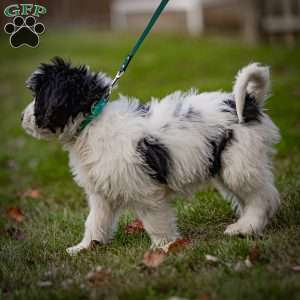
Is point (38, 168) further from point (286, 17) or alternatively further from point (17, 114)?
point (286, 17)

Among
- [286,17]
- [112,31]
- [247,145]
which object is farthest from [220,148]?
[112,31]

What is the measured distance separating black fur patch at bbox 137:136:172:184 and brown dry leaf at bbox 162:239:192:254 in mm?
460

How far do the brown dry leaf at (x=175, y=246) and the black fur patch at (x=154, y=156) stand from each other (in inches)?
18.1

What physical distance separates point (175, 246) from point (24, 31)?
1979mm

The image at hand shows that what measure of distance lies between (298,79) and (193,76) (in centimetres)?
232

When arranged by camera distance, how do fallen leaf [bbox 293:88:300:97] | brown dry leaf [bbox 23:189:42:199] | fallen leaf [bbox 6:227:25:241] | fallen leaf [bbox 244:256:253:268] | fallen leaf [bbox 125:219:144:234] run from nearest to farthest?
fallen leaf [bbox 244:256:253:268], fallen leaf [bbox 125:219:144:234], fallen leaf [bbox 6:227:25:241], brown dry leaf [bbox 23:189:42:199], fallen leaf [bbox 293:88:300:97]

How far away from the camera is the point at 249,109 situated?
431 cm

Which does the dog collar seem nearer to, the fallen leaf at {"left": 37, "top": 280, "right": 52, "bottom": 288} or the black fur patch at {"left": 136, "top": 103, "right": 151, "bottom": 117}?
the black fur patch at {"left": 136, "top": 103, "right": 151, "bottom": 117}

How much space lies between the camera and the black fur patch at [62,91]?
13.7 ft

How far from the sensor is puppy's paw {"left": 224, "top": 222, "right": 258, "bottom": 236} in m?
4.32

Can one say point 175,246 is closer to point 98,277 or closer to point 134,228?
point 98,277

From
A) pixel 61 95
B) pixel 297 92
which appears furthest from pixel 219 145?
pixel 297 92

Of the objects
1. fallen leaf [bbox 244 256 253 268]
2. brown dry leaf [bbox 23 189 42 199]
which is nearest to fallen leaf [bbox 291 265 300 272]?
fallen leaf [bbox 244 256 253 268]

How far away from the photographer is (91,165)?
423cm
